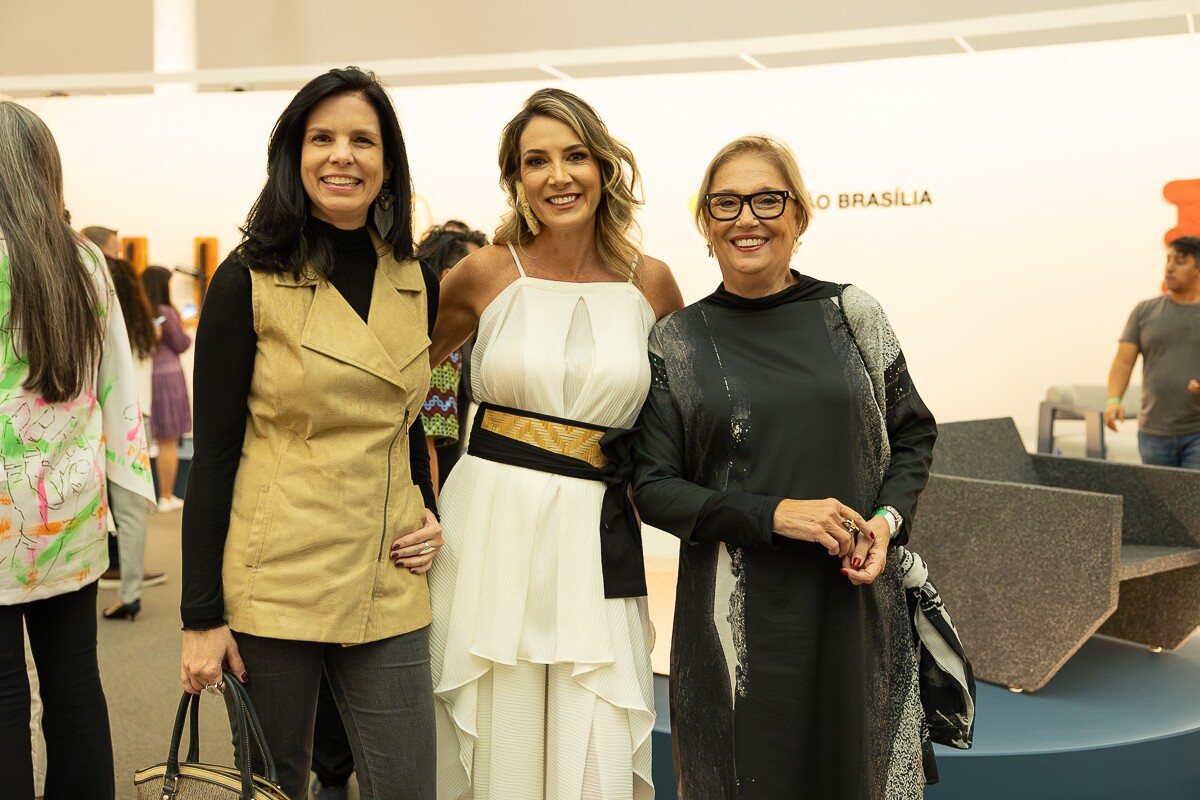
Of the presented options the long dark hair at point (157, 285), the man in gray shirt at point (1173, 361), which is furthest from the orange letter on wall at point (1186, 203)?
the long dark hair at point (157, 285)

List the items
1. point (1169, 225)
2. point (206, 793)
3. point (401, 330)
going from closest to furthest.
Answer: point (206, 793) → point (401, 330) → point (1169, 225)

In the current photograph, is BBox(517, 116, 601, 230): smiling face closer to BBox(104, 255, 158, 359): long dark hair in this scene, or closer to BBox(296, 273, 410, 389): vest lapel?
BBox(296, 273, 410, 389): vest lapel

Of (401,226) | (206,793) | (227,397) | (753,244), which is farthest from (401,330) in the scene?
(206,793)

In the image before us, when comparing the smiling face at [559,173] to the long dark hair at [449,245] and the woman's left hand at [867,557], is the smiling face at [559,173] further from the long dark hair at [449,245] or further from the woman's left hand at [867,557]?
the long dark hair at [449,245]

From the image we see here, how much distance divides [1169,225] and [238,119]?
21.1 feet

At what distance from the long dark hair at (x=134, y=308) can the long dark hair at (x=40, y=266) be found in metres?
3.64

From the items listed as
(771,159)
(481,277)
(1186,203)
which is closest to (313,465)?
(481,277)

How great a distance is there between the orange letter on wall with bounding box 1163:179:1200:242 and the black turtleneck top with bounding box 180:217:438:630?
585cm

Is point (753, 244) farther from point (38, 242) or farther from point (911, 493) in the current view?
point (38, 242)

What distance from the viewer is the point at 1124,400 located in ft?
21.3

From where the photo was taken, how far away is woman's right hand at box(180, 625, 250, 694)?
1.81 metres

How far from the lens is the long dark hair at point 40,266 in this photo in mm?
2121

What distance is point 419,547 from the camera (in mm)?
2021

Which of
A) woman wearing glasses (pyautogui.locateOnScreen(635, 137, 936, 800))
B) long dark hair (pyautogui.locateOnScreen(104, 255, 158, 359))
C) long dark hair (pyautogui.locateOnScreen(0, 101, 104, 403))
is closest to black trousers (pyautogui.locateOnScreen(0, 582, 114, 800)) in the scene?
long dark hair (pyautogui.locateOnScreen(0, 101, 104, 403))
